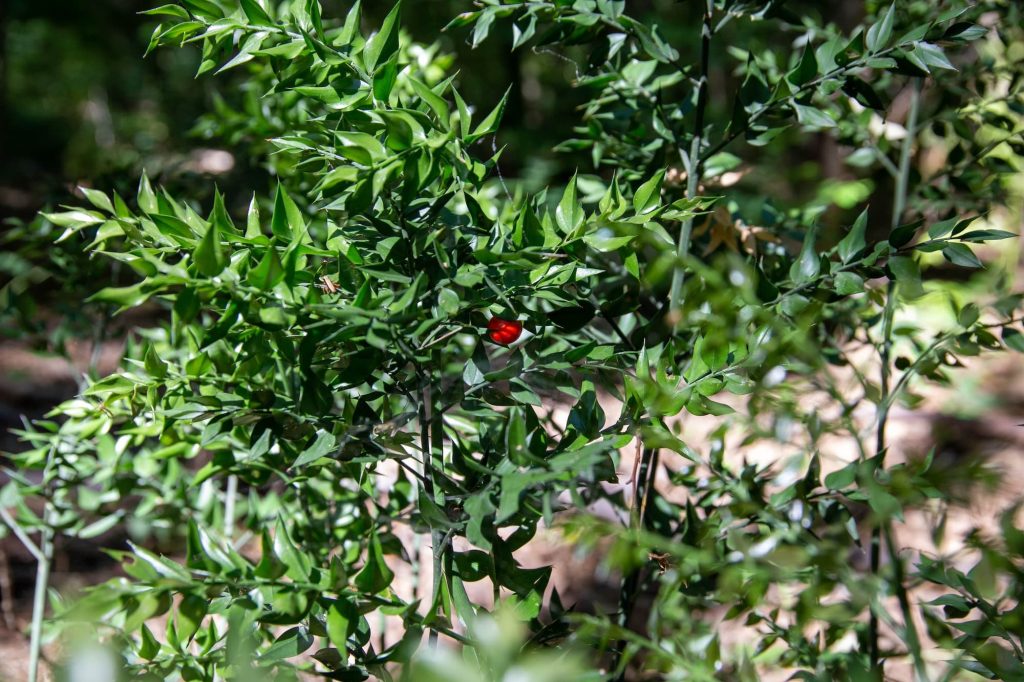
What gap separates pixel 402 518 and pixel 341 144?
648 millimetres

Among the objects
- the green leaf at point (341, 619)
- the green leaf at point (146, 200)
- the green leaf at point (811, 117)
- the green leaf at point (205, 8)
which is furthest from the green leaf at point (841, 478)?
the green leaf at point (205, 8)

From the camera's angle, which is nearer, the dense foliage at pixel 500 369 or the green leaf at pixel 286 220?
the dense foliage at pixel 500 369

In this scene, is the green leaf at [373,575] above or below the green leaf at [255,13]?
below

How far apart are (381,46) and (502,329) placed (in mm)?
399

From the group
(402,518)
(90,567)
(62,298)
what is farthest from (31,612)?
(402,518)

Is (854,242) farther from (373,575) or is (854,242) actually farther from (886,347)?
(373,575)

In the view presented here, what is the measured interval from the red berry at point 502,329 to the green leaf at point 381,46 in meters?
0.36

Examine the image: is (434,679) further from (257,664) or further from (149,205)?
(149,205)

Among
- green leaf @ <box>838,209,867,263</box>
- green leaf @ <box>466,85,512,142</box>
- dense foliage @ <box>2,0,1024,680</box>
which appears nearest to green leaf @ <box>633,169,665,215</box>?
dense foliage @ <box>2,0,1024,680</box>

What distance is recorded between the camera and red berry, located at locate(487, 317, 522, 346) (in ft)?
3.40

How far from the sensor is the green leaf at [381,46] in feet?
A: 3.33

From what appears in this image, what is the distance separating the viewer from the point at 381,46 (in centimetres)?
103

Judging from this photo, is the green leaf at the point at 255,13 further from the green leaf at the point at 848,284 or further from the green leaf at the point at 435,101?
the green leaf at the point at 848,284

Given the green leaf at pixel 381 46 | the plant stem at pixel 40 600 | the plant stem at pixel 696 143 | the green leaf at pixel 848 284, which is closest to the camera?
the green leaf at pixel 381 46
